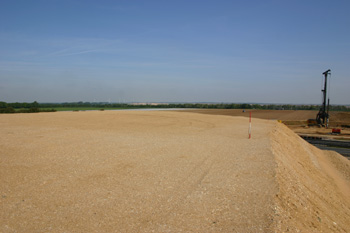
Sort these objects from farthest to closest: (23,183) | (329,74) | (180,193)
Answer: (329,74) < (23,183) < (180,193)

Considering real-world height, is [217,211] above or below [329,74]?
below

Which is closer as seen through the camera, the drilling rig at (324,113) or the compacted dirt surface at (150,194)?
the compacted dirt surface at (150,194)

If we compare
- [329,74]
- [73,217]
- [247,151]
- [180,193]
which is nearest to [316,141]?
[329,74]

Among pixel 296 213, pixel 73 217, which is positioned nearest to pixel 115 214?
pixel 73 217

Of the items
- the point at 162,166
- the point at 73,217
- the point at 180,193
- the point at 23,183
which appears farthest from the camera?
the point at 162,166

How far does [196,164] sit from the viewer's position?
9703mm

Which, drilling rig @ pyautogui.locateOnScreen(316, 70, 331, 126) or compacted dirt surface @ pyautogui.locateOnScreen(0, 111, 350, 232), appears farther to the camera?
drilling rig @ pyautogui.locateOnScreen(316, 70, 331, 126)

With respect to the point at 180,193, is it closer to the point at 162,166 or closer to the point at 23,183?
the point at 162,166

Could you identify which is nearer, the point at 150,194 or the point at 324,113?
the point at 150,194

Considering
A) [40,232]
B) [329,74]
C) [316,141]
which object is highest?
[329,74]

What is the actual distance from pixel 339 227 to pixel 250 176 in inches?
107

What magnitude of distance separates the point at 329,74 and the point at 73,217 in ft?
155

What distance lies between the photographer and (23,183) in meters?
7.29

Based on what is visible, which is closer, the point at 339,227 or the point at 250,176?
the point at 339,227
